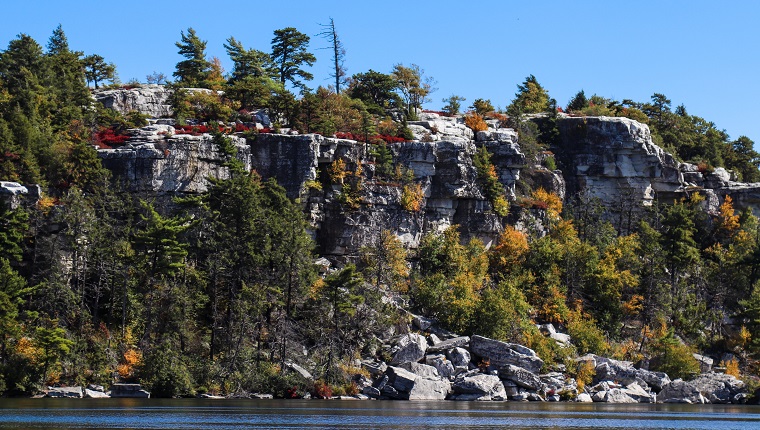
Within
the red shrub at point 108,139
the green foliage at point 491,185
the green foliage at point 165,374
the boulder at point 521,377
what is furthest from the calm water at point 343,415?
the green foliage at point 491,185

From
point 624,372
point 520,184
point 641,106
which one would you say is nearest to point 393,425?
point 624,372

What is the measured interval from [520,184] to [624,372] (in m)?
29.0

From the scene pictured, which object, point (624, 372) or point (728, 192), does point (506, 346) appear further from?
point (728, 192)

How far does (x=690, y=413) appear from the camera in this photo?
65062 mm

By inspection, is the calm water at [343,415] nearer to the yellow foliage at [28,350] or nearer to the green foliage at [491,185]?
the yellow foliage at [28,350]

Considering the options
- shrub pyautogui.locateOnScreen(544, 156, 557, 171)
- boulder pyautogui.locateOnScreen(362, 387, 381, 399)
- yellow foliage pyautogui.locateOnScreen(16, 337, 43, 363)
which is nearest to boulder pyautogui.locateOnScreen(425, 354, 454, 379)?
boulder pyautogui.locateOnScreen(362, 387, 381, 399)

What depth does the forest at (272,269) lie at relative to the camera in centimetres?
7200

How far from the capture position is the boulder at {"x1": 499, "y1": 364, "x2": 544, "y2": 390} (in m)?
75.4

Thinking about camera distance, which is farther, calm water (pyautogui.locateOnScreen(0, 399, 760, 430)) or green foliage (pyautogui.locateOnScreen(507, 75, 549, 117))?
green foliage (pyautogui.locateOnScreen(507, 75, 549, 117))

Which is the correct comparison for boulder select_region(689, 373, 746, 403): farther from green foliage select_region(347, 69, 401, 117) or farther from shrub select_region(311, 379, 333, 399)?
green foliage select_region(347, 69, 401, 117)

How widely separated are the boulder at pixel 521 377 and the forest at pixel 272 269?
3.67m

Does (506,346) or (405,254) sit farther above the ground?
(405,254)

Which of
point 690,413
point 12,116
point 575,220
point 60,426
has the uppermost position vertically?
point 12,116

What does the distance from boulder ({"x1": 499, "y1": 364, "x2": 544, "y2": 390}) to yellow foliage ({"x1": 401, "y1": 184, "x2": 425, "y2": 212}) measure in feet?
73.5
